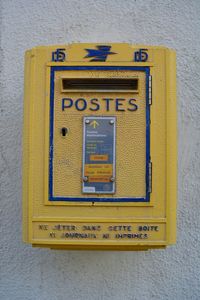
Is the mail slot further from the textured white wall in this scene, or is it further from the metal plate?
the textured white wall

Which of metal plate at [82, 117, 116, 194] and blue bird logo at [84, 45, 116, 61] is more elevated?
blue bird logo at [84, 45, 116, 61]

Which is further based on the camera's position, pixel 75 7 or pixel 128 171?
pixel 75 7

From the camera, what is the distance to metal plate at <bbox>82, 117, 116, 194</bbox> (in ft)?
5.41

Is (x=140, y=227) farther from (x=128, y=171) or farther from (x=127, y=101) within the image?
(x=127, y=101)

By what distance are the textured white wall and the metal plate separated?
612 millimetres

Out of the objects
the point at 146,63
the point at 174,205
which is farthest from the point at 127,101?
the point at 174,205

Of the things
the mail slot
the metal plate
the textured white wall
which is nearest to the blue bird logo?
the mail slot

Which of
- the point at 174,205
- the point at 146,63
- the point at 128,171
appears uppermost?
the point at 146,63

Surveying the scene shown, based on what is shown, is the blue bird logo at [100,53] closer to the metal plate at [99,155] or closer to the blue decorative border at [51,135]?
the blue decorative border at [51,135]

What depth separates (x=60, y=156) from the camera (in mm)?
1665

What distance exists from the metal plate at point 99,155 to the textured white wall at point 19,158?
612 mm

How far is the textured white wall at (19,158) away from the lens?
6.89ft

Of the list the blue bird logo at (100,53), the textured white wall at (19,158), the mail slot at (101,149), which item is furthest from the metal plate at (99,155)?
the textured white wall at (19,158)

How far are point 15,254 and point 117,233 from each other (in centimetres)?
78
